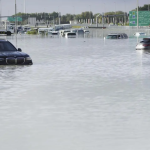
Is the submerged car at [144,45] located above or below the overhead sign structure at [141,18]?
below

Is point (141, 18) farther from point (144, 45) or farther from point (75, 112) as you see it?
point (75, 112)

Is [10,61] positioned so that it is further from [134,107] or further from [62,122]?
[62,122]

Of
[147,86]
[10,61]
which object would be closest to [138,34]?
[10,61]

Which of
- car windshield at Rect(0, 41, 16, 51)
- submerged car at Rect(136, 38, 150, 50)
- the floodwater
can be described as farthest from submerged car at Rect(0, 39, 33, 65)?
submerged car at Rect(136, 38, 150, 50)

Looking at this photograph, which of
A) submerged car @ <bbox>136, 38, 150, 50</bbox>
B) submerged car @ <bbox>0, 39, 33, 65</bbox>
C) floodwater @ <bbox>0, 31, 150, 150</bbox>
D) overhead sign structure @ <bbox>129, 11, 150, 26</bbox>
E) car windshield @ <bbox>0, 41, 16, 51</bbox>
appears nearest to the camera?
floodwater @ <bbox>0, 31, 150, 150</bbox>

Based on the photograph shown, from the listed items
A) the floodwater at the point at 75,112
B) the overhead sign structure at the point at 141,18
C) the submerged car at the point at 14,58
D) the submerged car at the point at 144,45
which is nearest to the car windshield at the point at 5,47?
the submerged car at the point at 14,58

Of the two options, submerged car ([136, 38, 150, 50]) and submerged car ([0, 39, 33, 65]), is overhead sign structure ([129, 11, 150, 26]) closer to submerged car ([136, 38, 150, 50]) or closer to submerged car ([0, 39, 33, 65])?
submerged car ([136, 38, 150, 50])

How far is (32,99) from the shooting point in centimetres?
1548

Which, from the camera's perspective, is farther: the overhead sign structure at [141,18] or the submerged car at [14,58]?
the overhead sign structure at [141,18]

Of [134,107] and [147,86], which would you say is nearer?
[134,107]

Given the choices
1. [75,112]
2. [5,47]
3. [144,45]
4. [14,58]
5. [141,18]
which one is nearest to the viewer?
[75,112]

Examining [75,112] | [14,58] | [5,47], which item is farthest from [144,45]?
[75,112]

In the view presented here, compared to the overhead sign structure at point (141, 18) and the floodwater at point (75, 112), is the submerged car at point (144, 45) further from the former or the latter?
the overhead sign structure at point (141, 18)

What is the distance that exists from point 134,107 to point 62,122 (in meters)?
2.87
